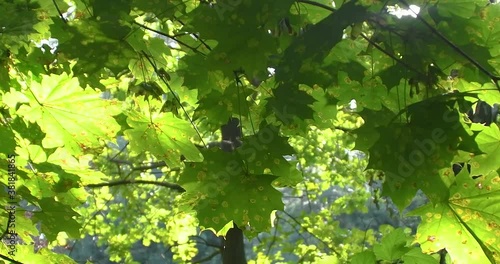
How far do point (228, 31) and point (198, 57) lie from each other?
412 millimetres

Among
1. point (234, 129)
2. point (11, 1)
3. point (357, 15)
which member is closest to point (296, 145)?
point (234, 129)

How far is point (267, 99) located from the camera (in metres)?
1.25

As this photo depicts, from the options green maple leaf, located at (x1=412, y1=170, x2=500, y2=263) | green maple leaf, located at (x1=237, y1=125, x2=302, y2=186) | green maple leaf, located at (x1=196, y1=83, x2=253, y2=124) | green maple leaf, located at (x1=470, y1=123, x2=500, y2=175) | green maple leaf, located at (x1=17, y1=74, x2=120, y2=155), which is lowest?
green maple leaf, located at (x1=412, y1=170, x2=500, y2=263)

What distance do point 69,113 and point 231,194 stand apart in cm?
70

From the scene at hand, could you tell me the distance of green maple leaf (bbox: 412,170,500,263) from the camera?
1.50 metres

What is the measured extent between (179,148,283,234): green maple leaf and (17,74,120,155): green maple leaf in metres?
0.45

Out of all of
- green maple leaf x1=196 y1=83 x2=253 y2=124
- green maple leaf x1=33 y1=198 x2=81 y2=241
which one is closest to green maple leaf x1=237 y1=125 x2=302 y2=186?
green maple leaf x1=196 y1=83 x2=253 y2=124

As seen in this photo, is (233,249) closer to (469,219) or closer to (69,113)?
(69,113)

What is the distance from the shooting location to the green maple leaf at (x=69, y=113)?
1.79 metres

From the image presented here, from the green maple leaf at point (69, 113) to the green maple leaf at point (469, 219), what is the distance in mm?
1102

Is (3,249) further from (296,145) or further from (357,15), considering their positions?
(296,145)

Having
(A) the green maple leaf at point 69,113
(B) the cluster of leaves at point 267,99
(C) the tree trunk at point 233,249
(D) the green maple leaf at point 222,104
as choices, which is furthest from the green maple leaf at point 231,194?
(C) the tree trunk at point 233,249

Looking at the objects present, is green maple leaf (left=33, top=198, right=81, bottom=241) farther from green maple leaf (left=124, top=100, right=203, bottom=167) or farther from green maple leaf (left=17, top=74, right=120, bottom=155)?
green maple leaf (left=124, top=100, right=203, bottom=167)

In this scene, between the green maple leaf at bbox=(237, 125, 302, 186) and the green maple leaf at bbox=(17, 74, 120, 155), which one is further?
the green maple leaf at bbox=(17, 74, 120, 155)
